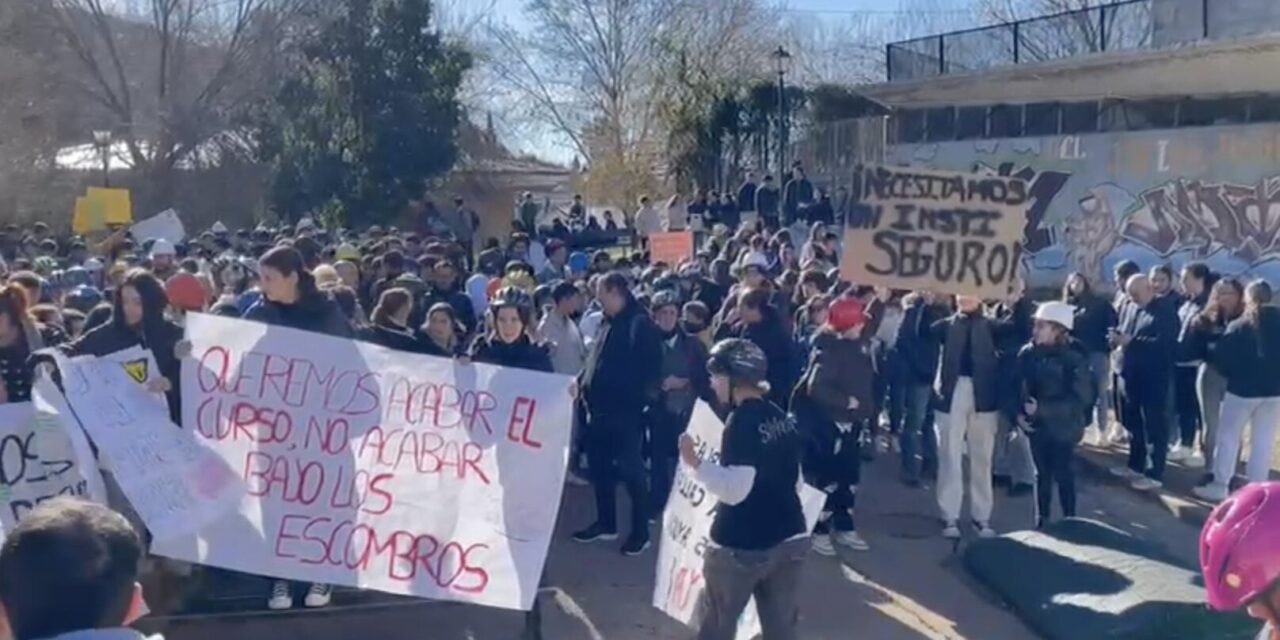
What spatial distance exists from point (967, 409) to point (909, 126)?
2109 centimetres

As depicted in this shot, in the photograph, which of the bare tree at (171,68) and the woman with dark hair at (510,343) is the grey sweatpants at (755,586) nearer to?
the woman with dark hair at (510,343)

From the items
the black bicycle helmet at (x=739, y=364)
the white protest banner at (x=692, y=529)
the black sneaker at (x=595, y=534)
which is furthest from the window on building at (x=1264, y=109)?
the black bicycle helmet at (x=739, y=364)

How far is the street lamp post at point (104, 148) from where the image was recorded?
37.2 meters

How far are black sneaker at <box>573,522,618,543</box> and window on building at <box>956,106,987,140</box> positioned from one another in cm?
1972

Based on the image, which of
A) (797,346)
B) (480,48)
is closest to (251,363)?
(797,346)

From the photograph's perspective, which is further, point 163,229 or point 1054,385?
point 163,229

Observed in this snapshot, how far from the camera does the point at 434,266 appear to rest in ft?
46.0

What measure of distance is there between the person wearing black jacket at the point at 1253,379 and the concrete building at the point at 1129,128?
10.7 metres

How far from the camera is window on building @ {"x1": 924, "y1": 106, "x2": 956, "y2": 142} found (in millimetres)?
29656

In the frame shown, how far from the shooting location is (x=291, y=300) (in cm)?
837

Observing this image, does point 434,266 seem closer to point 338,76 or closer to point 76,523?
point 76,523

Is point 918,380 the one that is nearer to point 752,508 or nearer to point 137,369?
point 752,508

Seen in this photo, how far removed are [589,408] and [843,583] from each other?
2.10 meters

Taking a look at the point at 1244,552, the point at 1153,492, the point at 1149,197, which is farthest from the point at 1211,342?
the point at 1149,197
